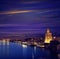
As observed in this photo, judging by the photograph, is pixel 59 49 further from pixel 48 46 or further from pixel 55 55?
pixel 48 46

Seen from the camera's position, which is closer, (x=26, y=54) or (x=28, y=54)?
(x=28, y=54)

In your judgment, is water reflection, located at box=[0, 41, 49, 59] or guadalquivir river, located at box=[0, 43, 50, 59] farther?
water reflection, located at box=[0, 41, 49, 59]

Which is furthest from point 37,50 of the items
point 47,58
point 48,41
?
point 47,58

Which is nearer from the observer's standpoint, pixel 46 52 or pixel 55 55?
pixel 55 55

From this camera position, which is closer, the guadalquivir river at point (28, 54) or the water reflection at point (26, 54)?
the guadalquivir river at point (28, 54)

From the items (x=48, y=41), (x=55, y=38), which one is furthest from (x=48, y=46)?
(x=55, y=38)

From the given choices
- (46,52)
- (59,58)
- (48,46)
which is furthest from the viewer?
(46,52)

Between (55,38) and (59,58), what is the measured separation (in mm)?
3538

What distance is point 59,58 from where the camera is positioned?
82.8ft

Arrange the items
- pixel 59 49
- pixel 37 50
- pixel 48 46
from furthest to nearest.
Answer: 1. pixel 37 50
2. pixel 48 46
3. pixel 59 49

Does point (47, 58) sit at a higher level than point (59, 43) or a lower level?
lower

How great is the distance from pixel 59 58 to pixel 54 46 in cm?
318

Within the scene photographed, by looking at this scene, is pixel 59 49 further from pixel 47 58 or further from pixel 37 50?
pixel 37 50

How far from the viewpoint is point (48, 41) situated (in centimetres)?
3359
